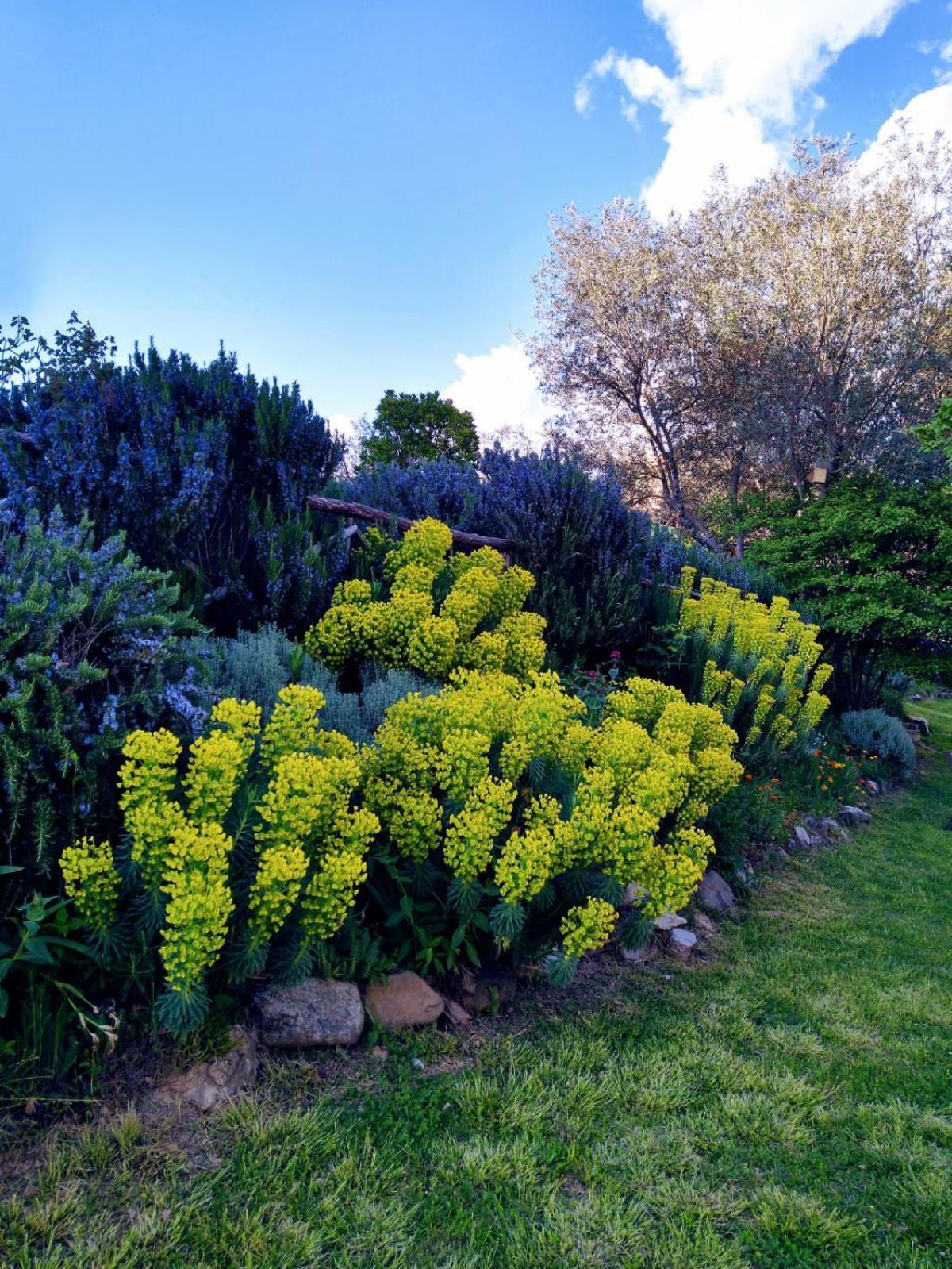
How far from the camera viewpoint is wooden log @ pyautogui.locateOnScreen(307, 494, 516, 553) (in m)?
5.16

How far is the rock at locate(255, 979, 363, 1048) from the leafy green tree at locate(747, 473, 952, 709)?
811 cm

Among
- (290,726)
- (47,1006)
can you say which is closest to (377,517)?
(290,726)

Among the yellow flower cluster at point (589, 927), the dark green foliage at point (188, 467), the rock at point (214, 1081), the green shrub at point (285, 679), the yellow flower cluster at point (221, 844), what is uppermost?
the dark green foliage at point (188, 467)

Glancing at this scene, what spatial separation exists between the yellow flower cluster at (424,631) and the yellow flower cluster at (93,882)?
2136mm

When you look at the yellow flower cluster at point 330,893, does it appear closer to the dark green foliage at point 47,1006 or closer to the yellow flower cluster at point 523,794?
the yellow flower cluster at point 523,794

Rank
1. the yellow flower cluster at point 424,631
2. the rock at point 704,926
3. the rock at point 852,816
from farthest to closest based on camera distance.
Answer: the rock at point 852,816, the yellow flower cluster at point 424,631, the rock at point 704,926

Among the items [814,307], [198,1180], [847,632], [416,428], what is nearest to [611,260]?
[814,307]

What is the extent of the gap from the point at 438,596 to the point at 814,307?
1362 centimetres

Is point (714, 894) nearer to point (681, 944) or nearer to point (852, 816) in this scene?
point (681, 944)

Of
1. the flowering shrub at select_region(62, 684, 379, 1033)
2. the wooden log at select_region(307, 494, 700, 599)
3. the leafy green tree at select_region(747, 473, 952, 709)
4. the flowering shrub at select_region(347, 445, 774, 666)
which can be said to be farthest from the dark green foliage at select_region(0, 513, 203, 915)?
the leafy green tree at select_region(747, 473, 952, 709)

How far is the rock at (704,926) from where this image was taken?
3.86m

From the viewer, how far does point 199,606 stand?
4.05 metres

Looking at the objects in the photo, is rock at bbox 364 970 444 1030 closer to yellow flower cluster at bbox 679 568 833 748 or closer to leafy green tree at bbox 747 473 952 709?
yellow flower cluster at bbox 679 568 833 748

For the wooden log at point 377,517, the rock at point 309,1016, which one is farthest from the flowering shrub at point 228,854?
the wooden log at point 377,517
